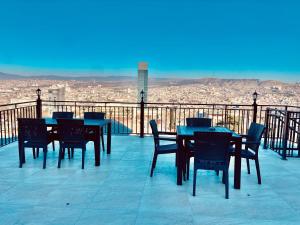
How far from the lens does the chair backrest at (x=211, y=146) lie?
2.92m

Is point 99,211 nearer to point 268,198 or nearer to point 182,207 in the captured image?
point 182,207

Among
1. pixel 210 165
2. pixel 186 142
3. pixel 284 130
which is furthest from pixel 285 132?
pixel 210 165

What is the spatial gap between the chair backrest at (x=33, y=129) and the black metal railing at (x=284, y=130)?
4464 mm

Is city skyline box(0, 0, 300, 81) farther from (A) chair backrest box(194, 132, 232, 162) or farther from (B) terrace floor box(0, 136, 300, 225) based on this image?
(A) chair backrest box(194, 132, 232, 162)

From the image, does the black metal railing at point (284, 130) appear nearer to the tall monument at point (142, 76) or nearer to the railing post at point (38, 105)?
the tall monument at point (142, 76)

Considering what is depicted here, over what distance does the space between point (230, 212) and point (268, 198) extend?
2.32 ft

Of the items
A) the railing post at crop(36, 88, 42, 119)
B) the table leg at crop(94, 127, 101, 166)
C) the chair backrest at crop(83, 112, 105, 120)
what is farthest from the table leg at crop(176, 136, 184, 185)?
the railing post at crop(36, 88, 42, 119)

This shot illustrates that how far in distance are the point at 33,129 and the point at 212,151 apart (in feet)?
9.35

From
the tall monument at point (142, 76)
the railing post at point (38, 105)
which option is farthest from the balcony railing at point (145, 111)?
the tall monument at point (142, 76)

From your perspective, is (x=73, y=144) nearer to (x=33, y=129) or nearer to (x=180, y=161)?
(x=33, y=129)

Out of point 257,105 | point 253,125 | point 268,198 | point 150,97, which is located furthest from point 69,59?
point 268,198

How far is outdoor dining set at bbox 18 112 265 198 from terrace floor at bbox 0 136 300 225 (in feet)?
0.63

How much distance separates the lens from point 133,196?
2961 millimetres

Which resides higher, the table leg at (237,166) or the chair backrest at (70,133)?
the chair backrest at (70,133)
